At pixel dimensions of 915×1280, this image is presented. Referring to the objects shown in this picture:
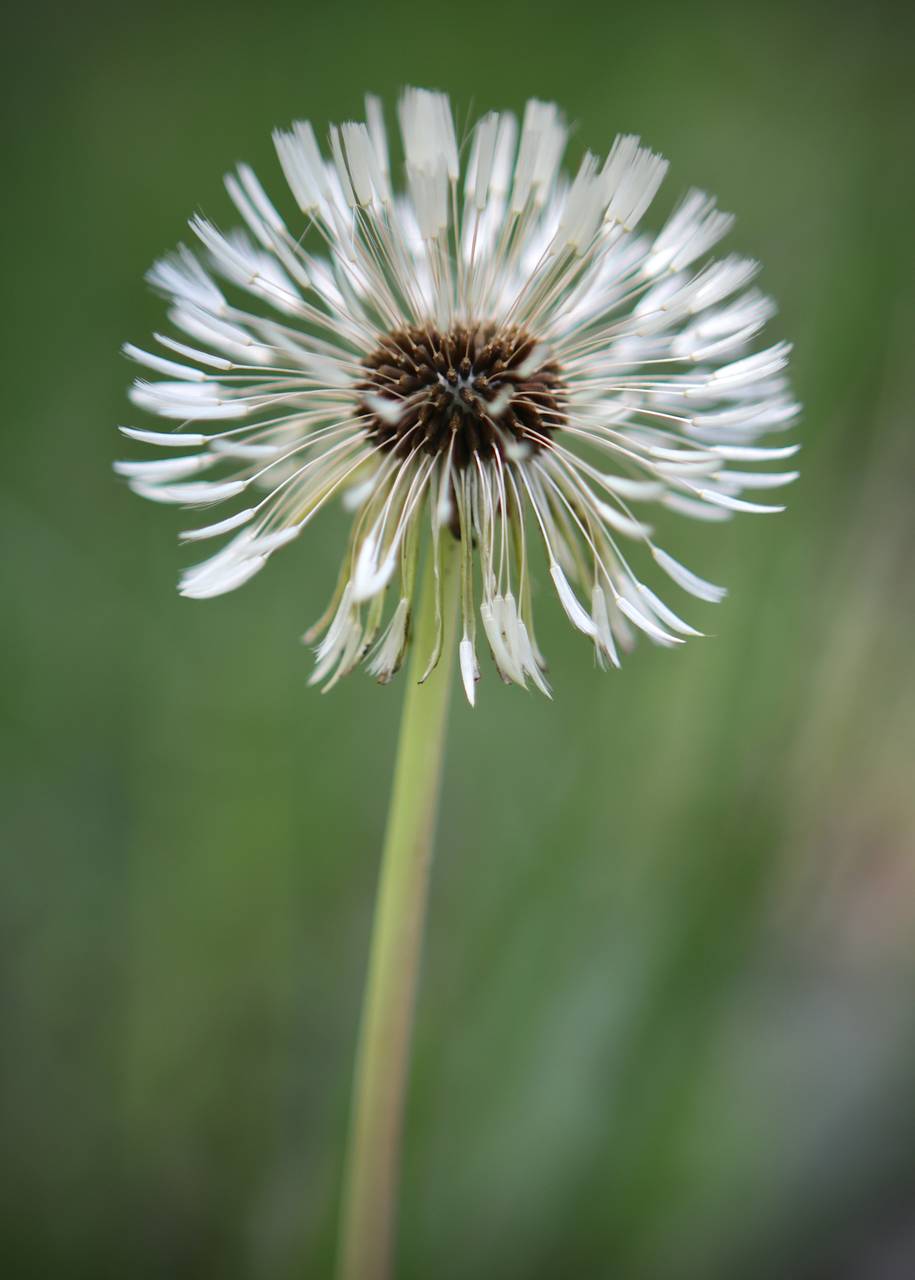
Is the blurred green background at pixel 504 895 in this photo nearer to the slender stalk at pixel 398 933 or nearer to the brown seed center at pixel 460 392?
the slender stalk at pixel 398 933

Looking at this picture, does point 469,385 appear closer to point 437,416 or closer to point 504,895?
point 437,416

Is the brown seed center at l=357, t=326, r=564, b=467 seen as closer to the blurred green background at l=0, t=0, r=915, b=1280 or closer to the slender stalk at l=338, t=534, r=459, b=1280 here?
the slender stalk at l=338, t=534, r=459, b=1280

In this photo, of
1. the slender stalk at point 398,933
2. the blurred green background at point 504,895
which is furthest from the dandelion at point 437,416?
the blurred green background at point 504,895

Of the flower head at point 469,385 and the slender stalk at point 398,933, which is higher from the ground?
the flower head at point 469,385

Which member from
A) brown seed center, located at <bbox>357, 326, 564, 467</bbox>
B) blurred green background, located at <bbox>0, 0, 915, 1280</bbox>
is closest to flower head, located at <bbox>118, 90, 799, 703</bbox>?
brown seed center, located at <bbox>357, 326, 564, 467</bbox>

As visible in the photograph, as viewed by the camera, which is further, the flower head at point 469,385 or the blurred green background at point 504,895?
the blurred green background at point 504,895

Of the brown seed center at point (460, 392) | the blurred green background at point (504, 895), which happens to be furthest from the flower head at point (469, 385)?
the blurred green background at point (504, 895)
